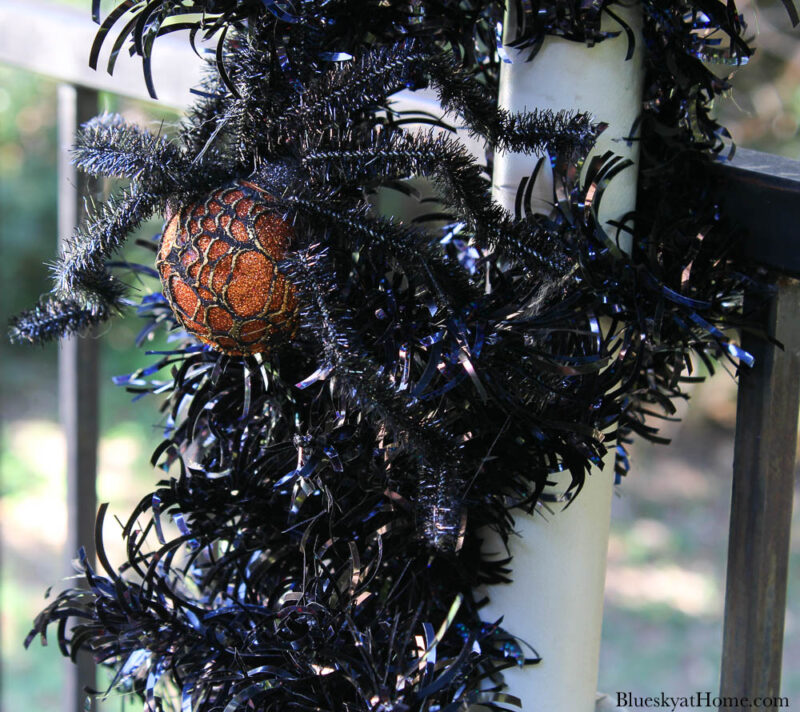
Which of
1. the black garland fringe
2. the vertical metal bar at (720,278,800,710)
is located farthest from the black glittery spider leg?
the vertical metal bar at (720,278,800,710)

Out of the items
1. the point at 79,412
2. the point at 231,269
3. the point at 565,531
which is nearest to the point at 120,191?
the point at 231,269

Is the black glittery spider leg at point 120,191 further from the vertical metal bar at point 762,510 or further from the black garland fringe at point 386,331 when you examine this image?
the vertical metal bar at point 762,510

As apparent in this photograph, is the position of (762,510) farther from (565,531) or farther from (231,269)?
(231,269)

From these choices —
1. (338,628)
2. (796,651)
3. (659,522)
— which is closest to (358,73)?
(338,628)

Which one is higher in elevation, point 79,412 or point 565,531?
point 79,412

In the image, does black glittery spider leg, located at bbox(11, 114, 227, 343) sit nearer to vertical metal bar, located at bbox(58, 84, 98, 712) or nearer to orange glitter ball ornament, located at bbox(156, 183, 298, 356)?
orange glitter ball ornament, located at bbox(156, 183, 298, 356)
